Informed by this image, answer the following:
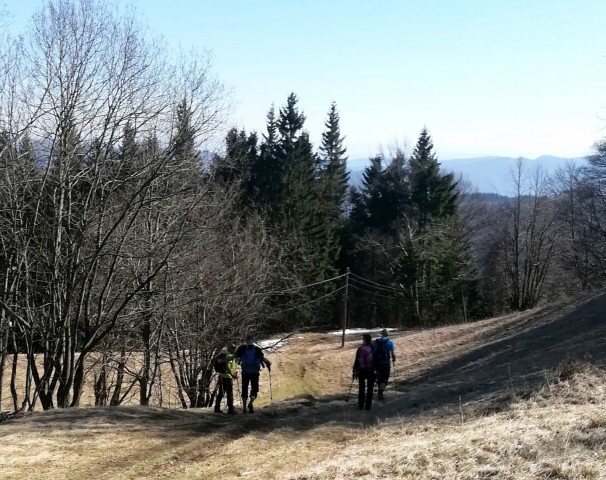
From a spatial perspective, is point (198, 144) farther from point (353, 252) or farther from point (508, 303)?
point (508, 303)

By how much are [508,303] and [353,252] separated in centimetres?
1376

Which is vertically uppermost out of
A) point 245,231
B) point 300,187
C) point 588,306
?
point 300,187

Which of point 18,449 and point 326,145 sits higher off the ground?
point 326,145

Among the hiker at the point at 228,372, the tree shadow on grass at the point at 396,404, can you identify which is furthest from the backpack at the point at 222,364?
the tree shadow on grass at the point at 396,404

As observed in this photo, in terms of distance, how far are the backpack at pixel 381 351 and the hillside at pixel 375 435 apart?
3.70 feet

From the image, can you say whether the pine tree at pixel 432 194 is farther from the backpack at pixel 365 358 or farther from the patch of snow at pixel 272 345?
the backpack at pixel 365 358

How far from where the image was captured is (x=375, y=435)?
1095cm

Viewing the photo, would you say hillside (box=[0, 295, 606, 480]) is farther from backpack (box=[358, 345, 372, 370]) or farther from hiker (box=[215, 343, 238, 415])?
backpack (box=[358, 345, 372, 370])

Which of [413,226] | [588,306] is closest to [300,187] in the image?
[413,226]

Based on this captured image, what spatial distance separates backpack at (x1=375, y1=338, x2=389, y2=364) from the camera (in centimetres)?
1517

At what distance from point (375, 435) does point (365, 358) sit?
12.1ft

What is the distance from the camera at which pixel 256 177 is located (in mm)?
51406

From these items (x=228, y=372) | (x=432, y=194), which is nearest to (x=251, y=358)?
(x=228, y=372)

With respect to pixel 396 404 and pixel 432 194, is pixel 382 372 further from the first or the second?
pixel 432 194
